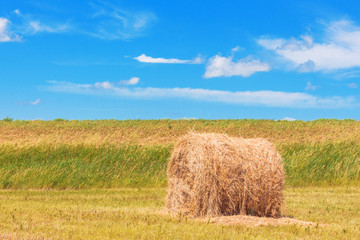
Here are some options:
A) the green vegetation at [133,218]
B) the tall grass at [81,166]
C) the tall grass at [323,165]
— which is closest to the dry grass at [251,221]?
the green vegetation at [133,218]

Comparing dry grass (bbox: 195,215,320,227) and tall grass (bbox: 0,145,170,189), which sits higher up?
tall grass (bbox: 0,145,170,189)

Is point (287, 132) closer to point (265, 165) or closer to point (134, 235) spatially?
point (265, 165)

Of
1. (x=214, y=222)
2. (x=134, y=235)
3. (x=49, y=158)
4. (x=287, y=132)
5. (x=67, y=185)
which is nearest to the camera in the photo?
(x=134, y=235)

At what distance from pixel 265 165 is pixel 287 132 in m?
34.1

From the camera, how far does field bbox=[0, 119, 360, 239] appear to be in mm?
8883

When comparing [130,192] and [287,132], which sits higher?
[287,132]

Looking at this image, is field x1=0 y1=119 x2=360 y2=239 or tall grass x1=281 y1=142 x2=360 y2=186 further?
tall grass x1=281 y1=142 x2=360 y2=186

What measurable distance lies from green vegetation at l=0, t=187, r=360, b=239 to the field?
0.02m

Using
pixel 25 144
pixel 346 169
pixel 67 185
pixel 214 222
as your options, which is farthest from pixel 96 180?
pixel 346 169

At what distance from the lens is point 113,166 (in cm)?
1861

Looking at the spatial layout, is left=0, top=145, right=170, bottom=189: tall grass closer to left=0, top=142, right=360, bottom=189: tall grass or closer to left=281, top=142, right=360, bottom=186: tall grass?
left=0, top=142, right=360, bottom=189: tall grass

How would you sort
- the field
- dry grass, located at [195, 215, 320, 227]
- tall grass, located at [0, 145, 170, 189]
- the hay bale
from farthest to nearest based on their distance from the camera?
tall grass, located at [0, 145, 170, 189], the hay bale, dry grass, located at [195, 215, 320, 227], the field

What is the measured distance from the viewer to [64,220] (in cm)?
993

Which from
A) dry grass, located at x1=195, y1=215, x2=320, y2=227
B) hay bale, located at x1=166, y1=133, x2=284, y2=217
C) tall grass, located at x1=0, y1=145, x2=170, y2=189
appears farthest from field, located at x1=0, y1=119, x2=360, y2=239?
hay bale, located at x1=166, y1=133, x2=284, y2=217
